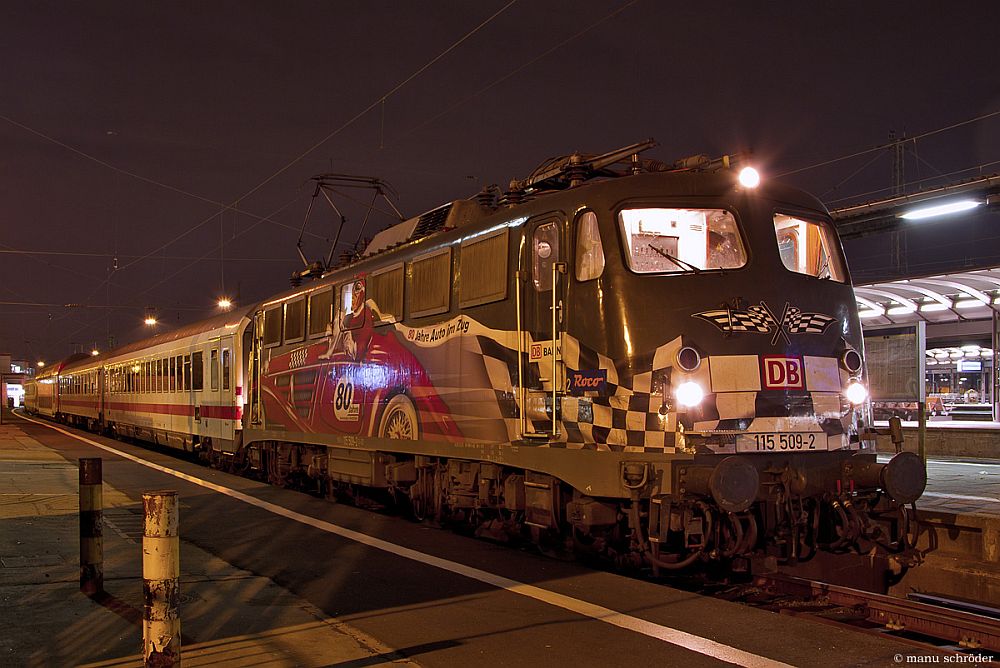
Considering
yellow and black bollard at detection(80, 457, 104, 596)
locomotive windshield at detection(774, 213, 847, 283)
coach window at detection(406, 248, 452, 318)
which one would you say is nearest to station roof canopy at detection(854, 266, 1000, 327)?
locomotive windshield at detection(774, 213, 847, 283)

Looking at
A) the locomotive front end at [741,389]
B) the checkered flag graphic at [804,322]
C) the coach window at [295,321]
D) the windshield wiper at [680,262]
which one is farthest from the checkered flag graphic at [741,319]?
the coach window at [295,321]

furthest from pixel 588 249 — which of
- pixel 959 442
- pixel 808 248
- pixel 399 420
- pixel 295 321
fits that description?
pixel 959 442

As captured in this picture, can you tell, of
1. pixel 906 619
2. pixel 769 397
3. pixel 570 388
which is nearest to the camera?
pixel 906 619

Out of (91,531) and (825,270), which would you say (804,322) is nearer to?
(825,270)

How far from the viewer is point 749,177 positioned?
8047 mm

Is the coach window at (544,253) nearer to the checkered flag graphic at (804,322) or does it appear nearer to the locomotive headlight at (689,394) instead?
the locomotive headlight at (689,394)

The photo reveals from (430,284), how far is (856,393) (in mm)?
4690

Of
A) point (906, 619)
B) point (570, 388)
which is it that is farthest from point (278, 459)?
point (906, 619)

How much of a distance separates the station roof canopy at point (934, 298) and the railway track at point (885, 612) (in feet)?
31.2

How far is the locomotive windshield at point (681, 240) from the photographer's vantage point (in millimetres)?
7613

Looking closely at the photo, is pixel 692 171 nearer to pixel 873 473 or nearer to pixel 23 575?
pixel 873 473

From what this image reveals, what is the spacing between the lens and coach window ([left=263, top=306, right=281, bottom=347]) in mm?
15133

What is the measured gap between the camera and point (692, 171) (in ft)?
26.7

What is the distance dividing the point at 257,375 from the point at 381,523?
20.6 ft
